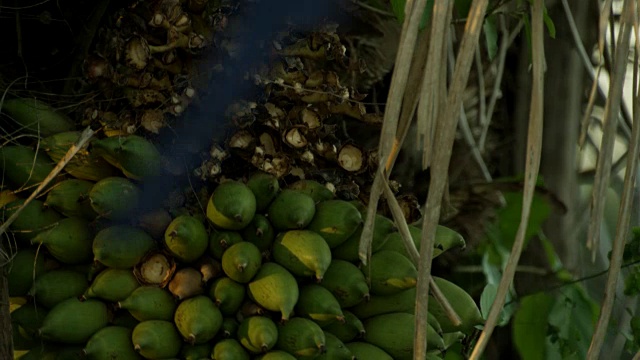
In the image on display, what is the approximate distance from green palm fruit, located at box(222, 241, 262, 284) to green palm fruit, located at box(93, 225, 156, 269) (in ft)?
0.24

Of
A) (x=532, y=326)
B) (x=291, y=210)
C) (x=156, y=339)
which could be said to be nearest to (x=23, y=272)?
(x=156, y=339)

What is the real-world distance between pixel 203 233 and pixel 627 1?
42 centimetres

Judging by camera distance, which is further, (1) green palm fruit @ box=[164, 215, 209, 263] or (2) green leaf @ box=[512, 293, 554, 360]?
(2) green leaf @ box=[512, 293, 554, 360]

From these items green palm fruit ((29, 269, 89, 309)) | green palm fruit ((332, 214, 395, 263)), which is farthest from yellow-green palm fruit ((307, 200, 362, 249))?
green palm fruit ((29, 269, 89, 309))

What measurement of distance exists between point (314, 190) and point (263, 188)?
7 cm

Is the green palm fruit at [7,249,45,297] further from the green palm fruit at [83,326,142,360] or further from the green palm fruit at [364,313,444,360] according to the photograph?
the green palm fruit at [364,313,444,360]

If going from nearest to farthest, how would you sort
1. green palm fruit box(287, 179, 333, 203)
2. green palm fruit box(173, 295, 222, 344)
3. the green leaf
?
1. green palm fruit box(173, 295, 222, 344)
2. green palm fruit box(287, 179, 333, 203)
3. the green leaf

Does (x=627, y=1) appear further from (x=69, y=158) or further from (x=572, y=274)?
(x=572, y=274)

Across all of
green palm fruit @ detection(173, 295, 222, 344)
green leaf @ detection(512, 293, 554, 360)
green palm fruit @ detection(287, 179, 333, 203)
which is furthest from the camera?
green leaf @ detection(512, 293, 554, 360)

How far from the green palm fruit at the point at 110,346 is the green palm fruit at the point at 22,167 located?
166mm

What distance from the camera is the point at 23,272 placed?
87 centimetres

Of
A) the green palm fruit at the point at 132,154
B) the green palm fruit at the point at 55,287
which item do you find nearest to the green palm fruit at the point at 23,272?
the green palm fruit at the point at 55,287

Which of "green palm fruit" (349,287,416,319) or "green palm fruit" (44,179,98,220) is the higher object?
"green palm fruit" (44,179,98,220)

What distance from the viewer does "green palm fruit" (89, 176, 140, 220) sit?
0.83m
